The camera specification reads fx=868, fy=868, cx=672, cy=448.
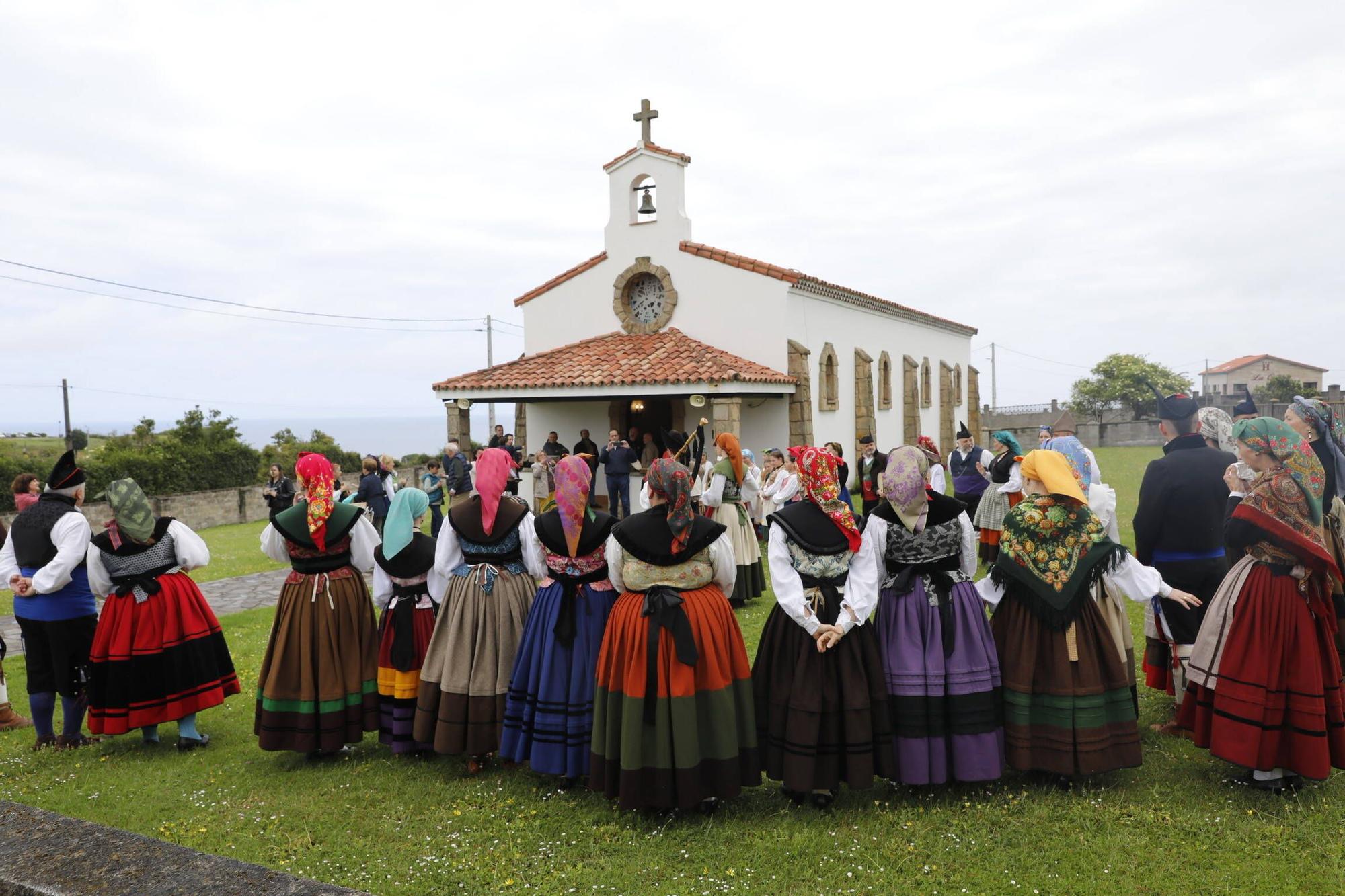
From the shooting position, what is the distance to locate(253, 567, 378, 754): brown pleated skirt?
4957mm

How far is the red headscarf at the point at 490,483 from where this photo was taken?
4652 millimetres

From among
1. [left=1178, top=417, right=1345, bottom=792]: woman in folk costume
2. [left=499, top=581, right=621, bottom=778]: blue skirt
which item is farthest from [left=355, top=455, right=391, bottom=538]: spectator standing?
[left=1178, top=417, right=1345, bottom=792]: woman in folk costume

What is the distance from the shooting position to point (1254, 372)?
79.2 metres

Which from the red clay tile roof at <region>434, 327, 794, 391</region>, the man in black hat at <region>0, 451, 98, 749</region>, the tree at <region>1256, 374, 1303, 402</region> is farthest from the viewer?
the tree at <region>1256, 374, 1303, 402</region>

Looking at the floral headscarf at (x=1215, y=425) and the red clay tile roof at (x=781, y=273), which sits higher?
the red clay tile roof at (x=781, y=273)

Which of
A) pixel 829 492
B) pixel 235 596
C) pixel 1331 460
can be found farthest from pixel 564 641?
pixel 235 596

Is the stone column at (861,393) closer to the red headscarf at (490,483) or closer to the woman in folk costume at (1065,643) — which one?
the woman in folk costume at (1065,643)

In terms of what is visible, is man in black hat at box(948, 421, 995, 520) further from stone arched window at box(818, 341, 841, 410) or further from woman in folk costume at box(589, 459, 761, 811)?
stone arched window at box(818, 341, 841, 410)

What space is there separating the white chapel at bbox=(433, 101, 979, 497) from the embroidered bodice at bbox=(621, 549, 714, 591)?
11.1 meters

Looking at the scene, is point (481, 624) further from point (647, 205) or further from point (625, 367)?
point (647, 205)

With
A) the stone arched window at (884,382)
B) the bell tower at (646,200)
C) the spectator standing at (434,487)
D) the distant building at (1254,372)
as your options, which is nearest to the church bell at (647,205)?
the bell tower at (646,200)

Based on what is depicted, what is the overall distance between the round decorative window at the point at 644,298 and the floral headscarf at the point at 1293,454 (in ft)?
48.7

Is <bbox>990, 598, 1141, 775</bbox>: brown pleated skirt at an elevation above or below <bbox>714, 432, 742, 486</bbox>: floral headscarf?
below

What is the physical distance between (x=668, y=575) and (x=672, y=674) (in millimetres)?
469
